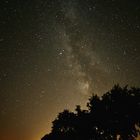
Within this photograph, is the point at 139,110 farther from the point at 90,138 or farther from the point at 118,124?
the point at 90,138

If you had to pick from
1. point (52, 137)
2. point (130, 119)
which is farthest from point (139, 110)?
point (52, 137)

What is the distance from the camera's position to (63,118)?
175 ft

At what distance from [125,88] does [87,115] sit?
7021 millimetres

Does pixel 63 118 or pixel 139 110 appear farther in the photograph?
pixel 63 118

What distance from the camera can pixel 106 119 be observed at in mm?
48469

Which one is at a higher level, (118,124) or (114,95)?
(114,95)

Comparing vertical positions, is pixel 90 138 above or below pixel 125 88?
below

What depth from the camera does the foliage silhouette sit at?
48344 millimetres

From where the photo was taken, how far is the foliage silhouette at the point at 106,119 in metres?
48.3

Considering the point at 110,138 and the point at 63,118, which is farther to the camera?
Answer: the point at 63,118

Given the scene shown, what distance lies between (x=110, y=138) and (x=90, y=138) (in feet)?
10.5

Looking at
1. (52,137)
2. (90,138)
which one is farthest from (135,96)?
(52,137)

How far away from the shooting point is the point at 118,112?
1911 inches

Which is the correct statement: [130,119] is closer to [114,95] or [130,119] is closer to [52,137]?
[114,95]
